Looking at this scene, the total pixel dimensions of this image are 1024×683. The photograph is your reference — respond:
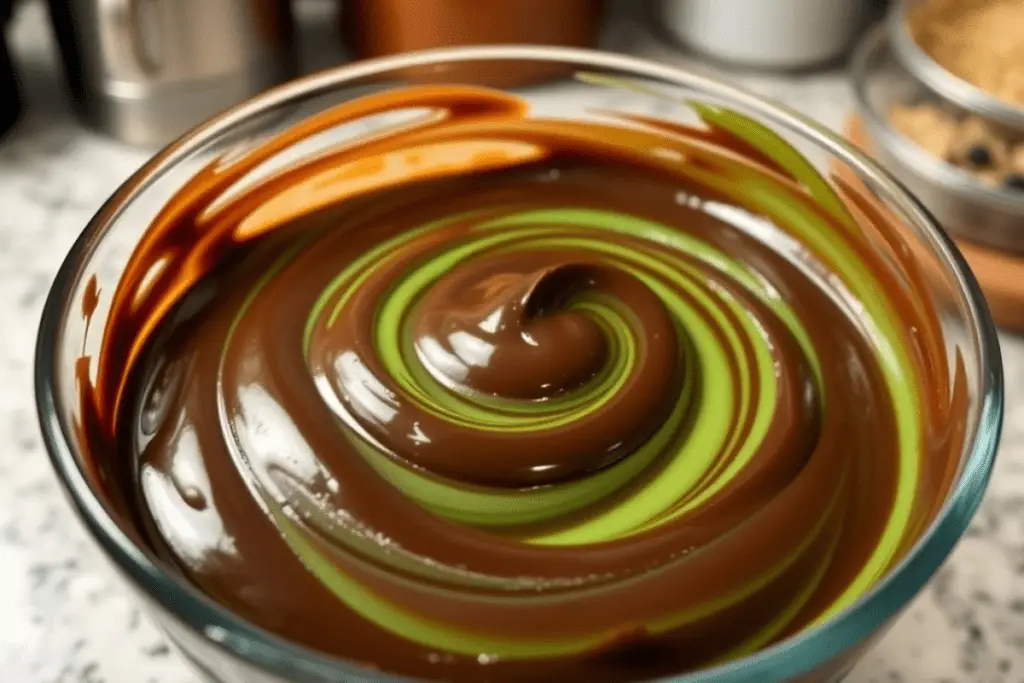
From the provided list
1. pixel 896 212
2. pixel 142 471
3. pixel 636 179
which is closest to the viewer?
pixel 142 471

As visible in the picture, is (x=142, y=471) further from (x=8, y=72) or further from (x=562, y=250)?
(x=8, y=72)

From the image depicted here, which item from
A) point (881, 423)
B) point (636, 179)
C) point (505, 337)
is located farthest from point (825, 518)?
point (636, 179)

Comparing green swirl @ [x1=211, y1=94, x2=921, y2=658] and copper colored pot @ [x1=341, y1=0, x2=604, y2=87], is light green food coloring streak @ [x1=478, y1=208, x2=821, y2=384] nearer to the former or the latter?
green swirl @ [x1=211, y1=94, x2=921, y2=658]

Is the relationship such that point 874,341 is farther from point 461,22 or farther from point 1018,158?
point 461,22

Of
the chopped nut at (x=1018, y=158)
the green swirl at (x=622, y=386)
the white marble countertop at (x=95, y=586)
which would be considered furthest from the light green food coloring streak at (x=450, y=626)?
the chopped nut at (x=1018, y=158)

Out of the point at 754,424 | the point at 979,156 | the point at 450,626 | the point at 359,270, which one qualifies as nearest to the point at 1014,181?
the point at 979,156

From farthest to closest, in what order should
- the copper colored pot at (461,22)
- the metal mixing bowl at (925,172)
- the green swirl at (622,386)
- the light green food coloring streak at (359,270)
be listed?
the copper colored pot at (461,22) < the metal mixing bowl at (925,172) < the light green food coloring streak at (359,270) < the green swirl at (622,386)

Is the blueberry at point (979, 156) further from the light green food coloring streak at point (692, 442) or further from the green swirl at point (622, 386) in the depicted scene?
the light green food coloring streak at point (692, 442)
